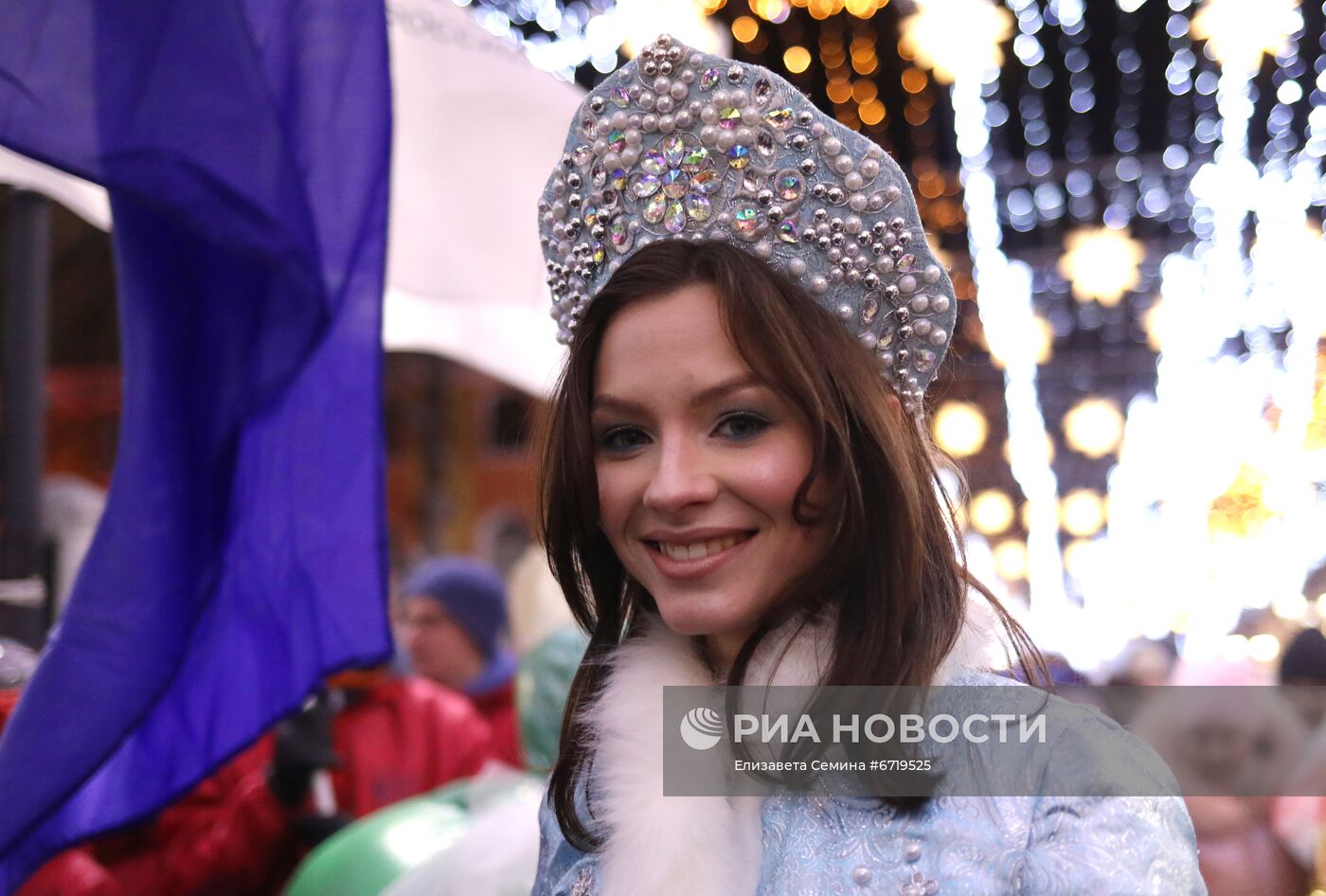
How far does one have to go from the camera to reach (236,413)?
7.22 ft

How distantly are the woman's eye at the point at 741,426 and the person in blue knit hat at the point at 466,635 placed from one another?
375 centimetres

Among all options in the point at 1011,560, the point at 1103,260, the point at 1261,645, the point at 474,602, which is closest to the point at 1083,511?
the point at 1011,560

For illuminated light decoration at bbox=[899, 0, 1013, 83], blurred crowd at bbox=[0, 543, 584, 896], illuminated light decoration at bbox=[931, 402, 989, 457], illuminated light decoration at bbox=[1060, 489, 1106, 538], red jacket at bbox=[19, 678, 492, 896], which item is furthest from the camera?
illuminated light decoration at bbox=[1060, 489, 1106, 538]

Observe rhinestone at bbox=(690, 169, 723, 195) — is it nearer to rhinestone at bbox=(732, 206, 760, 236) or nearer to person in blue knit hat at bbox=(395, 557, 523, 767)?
rhinestone at bbox=(732, 206, 760, 236)

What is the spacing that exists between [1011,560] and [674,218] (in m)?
27.4

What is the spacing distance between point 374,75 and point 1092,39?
8654mm

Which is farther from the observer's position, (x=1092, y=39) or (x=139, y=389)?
(x=1092, y=39)

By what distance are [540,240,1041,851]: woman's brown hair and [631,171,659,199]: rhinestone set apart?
8 centimetres

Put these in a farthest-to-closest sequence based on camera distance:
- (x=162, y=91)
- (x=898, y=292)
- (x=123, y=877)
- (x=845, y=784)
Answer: (x=123, y=877)
(x=162, y=91)
(x=898, y=292)
(x=845, y=784)

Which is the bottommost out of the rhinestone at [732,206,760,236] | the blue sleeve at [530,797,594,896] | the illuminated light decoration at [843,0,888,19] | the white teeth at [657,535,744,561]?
the blue sleeve at [530,797,594,896]

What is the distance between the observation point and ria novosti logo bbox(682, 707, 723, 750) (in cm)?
167

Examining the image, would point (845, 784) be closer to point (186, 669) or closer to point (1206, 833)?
point (186, 669)

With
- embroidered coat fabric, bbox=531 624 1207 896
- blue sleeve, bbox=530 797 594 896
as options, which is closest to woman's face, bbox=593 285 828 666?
embroidered coat fabric, bbox=531 624 1207 896

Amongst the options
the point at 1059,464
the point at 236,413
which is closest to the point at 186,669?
the point at 236,413
